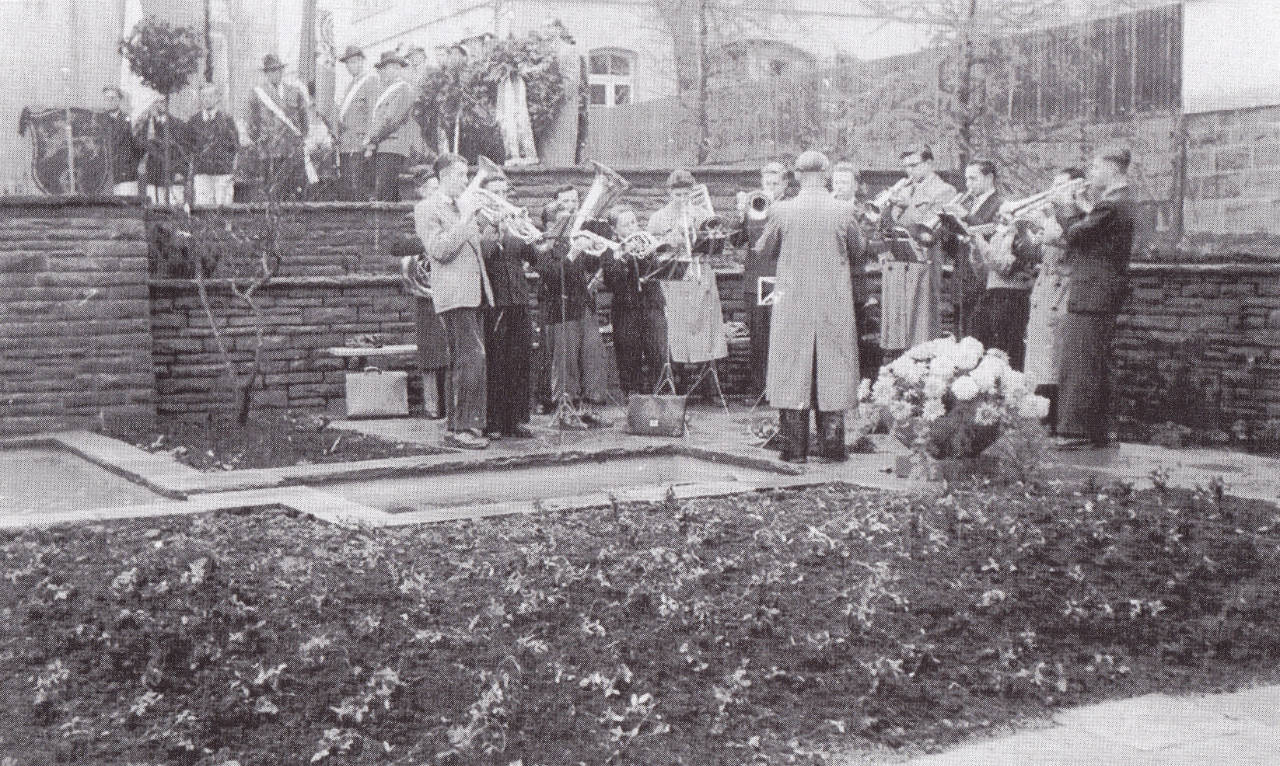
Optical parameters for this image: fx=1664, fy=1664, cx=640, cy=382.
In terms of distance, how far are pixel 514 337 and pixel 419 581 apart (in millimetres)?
5693

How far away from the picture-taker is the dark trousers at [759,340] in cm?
1361

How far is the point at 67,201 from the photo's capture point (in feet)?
44.2

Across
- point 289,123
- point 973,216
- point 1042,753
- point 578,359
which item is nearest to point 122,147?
point 289,123

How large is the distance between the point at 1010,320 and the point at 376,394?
5.33m

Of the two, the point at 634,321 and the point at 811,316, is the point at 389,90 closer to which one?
the point at 634,321

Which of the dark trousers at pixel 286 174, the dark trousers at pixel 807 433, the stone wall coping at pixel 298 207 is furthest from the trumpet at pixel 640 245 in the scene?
the dark trousers at pixel 286 174

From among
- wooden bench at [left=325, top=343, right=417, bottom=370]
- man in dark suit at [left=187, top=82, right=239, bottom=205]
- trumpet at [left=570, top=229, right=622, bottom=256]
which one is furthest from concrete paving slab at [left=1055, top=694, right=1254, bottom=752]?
man in dark suit at [left=187, top=82, right=239, bottom=205]

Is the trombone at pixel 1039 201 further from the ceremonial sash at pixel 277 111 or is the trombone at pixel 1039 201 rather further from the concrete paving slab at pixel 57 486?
the ceremonial sash at pixel 277 111

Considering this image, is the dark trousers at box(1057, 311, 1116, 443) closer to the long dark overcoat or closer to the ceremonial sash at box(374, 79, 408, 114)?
the long dark overcoat

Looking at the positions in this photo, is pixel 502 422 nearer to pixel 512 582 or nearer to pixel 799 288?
pixel 799 288

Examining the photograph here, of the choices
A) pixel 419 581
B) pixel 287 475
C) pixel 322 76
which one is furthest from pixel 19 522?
pixel 322 76

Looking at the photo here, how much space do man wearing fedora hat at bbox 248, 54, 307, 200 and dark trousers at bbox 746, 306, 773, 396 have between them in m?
5.80

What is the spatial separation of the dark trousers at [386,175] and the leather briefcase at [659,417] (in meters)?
6.25

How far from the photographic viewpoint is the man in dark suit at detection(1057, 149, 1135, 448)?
38.9 feet
